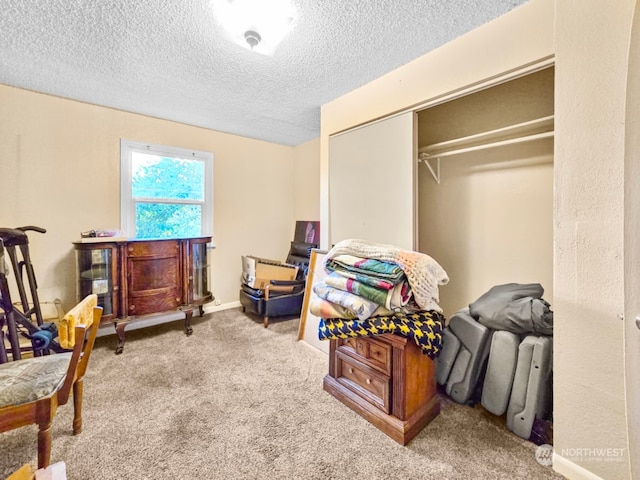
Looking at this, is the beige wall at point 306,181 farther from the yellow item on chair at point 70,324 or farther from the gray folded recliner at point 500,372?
the yellow item on chair at point 70,324

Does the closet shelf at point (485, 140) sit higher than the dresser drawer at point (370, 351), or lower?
higher

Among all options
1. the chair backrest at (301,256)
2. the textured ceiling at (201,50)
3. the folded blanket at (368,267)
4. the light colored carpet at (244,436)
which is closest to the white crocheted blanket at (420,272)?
the folded blanket at (368,267)

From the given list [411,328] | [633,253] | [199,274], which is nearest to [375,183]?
[411,328]

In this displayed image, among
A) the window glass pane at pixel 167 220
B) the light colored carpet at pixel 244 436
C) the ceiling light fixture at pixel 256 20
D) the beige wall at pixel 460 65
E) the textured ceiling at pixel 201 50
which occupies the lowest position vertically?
the light colored carpet at pixel 244 436

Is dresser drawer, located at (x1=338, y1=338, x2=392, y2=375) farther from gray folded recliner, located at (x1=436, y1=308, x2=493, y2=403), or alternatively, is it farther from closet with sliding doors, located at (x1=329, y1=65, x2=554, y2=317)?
closet with sliding doors, located at (x1=329, y1=65, x2=554, y2=317)

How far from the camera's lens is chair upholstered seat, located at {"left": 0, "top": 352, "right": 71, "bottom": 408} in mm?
1196

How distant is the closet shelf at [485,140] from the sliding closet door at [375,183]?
38 centimetres

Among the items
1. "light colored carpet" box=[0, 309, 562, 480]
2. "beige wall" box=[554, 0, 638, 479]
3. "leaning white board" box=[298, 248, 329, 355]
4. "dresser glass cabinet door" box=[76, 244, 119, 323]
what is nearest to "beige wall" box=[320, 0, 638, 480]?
"beige wall" box=[554, 0, 638, 479]

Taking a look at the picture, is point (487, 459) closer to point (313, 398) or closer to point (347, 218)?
point (313, 398)

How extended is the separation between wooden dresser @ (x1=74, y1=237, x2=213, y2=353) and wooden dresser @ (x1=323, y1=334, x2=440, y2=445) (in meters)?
2.00

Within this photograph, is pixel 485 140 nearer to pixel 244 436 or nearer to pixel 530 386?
pixel 530 386

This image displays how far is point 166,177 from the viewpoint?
342 cm

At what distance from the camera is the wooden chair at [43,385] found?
1.19 meters

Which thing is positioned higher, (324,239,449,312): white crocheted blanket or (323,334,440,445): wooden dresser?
(324,239,449,312): white crocheted blanket
